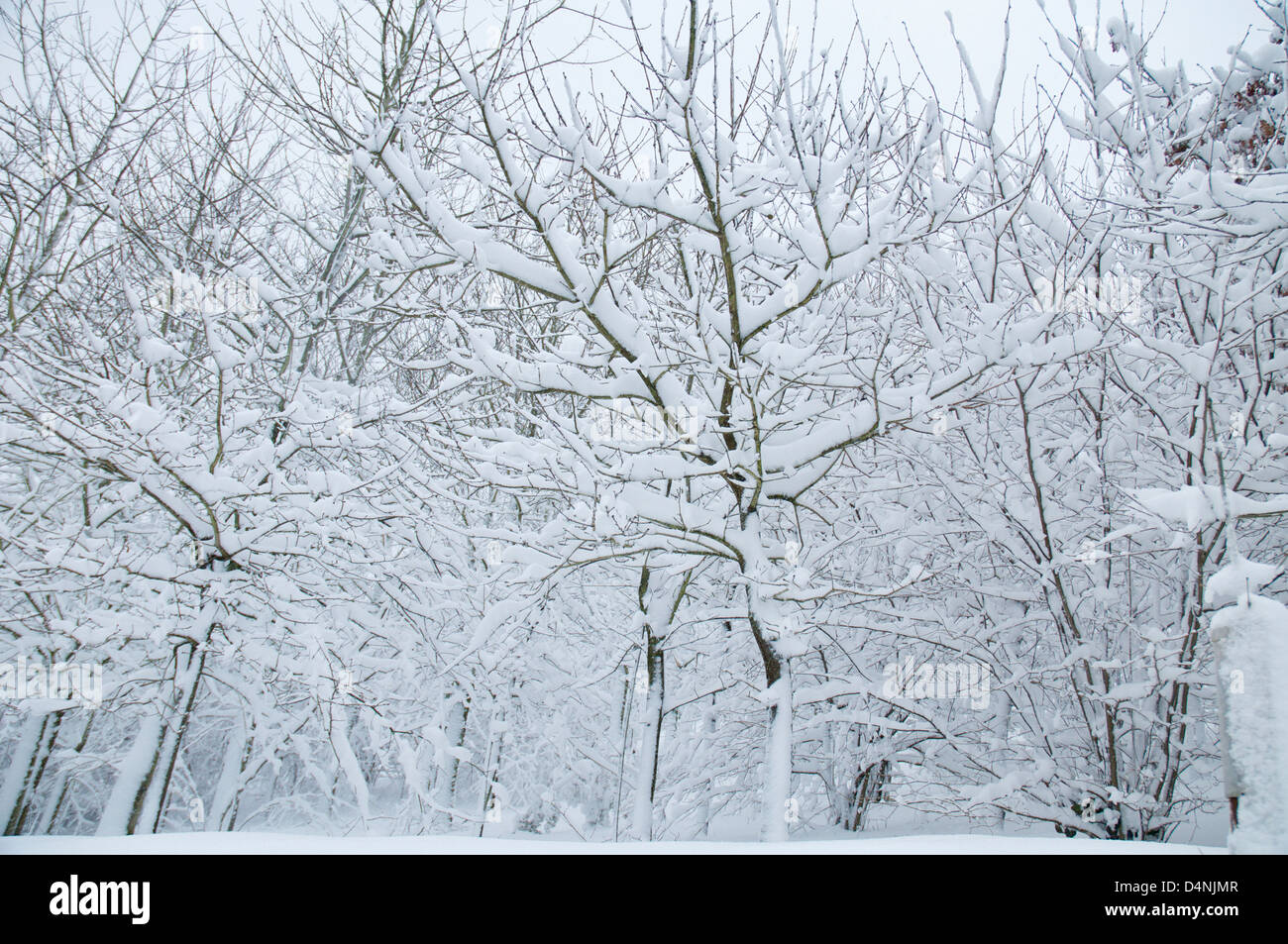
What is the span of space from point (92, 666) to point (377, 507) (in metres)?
2.19

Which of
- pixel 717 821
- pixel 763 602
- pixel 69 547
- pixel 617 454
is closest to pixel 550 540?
pixel 617 454

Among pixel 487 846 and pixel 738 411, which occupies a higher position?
pixel 738 411

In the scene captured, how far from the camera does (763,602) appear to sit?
12.6 ft

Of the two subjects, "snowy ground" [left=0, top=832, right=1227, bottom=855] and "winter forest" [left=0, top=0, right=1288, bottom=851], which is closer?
"snowy ground" [left=0, top=832, right=1227, bottom=855]

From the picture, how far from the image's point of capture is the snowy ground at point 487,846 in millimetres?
1718

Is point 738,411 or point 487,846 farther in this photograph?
point 738,411

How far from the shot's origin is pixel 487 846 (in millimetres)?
1830

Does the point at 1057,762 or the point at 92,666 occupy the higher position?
the point at 92,666

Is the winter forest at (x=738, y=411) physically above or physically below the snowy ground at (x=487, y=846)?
above

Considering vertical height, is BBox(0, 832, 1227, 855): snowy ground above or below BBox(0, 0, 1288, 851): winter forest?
below

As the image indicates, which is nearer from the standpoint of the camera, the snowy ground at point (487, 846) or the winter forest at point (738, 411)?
the snowy ground at point (487, 846)

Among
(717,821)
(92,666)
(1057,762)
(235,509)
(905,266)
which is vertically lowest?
(717,821)

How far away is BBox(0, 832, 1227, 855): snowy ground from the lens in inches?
67.6
